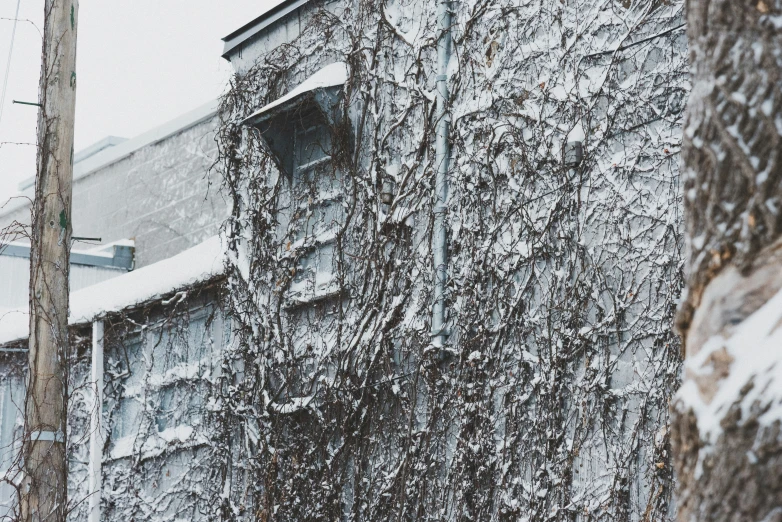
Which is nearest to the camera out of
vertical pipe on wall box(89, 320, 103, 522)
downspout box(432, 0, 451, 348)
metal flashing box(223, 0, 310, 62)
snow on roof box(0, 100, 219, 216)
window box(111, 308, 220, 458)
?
downspout box(432, 0, 451, 348)

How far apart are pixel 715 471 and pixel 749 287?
421mm

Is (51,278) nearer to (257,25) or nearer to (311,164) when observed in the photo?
(311,164)

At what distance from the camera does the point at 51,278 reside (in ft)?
21.3

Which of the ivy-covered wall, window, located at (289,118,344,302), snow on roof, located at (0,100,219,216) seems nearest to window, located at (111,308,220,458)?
the ivy-covered wall

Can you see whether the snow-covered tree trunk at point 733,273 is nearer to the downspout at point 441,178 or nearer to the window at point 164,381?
the downspout at point 441,178

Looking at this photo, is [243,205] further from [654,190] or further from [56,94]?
[654,190]

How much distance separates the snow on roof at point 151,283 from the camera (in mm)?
9570

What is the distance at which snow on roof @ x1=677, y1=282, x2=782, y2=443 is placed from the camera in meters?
2.16

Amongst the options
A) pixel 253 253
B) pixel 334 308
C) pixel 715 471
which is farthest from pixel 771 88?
pixel 253 253

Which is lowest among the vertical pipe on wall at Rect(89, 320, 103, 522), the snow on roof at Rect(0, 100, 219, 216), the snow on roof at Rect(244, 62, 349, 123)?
the vertical pipe on wall at Rect(89, 320, 103, 522)

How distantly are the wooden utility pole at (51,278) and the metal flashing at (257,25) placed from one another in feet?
8.37

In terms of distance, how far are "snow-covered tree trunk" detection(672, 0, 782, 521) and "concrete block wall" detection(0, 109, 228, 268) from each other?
10.9m

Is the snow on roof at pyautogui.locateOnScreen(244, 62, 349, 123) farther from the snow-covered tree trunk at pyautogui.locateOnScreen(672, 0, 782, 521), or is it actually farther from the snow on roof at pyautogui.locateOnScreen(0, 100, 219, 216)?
the snow-covered tree trunk at pyautogui.locateOnScreen(672, 0, 782, 521)

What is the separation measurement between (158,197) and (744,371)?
43.6 feet
